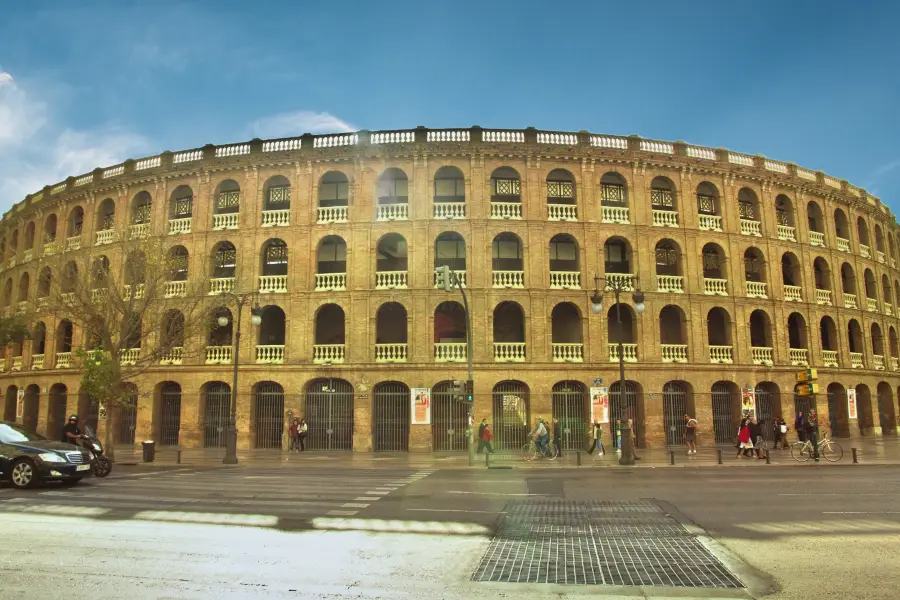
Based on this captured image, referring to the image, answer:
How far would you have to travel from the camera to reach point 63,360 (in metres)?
36.8

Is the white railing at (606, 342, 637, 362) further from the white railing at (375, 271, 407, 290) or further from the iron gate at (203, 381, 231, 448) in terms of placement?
the iron gate at (203, 381, 231, 448)

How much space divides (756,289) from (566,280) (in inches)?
425

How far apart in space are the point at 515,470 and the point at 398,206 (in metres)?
15.8

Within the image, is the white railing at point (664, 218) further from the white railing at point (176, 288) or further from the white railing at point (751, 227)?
the white railing at point (176, 288)

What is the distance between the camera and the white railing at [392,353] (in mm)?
31594

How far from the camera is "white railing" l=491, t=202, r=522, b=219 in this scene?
3247 cm


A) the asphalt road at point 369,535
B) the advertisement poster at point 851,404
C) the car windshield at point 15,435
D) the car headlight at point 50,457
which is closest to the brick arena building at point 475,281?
the advertisement poster at point 851,404

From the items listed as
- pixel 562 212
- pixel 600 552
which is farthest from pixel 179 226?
pixel 600 552

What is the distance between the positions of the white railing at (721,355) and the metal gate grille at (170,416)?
27.6 m

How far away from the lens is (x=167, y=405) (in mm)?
33969

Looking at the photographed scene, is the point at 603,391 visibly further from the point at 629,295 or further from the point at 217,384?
the point at 217,384

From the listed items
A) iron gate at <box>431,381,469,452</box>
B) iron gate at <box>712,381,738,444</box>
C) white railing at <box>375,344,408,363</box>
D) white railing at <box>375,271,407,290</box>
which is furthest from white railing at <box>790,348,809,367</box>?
white railing at <box>375,271,407,290</box>

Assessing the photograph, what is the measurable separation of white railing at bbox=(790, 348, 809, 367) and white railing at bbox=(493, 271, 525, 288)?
15585mm

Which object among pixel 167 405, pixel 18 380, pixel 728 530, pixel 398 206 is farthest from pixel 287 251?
pixel 728 530
